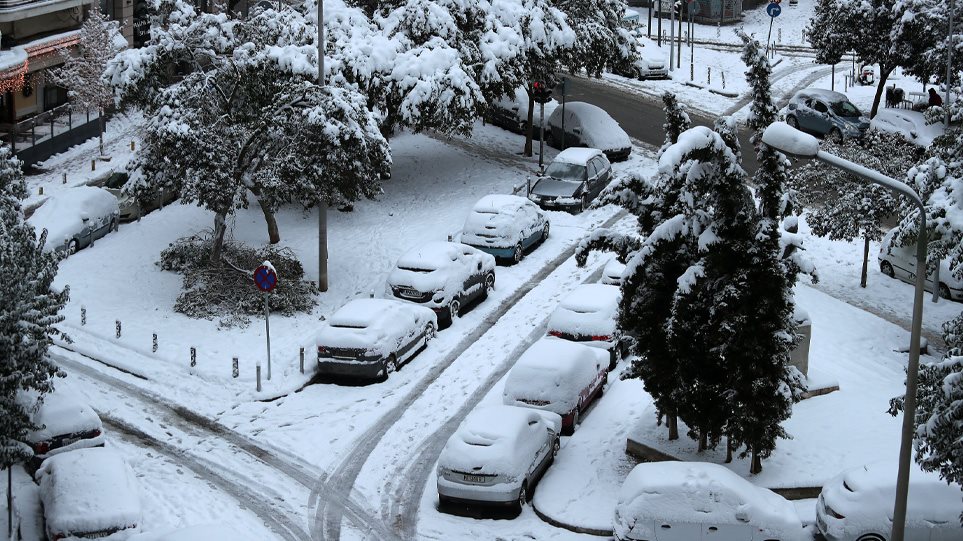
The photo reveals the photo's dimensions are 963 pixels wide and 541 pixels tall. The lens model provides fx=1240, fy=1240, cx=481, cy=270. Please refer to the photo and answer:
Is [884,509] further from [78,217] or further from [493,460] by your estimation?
[78,217]

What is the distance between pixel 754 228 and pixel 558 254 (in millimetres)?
14061

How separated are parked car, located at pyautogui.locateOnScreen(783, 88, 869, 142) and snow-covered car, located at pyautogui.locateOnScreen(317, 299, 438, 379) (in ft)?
73.7

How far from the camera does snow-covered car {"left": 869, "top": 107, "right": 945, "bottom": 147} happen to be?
44531 millimetres

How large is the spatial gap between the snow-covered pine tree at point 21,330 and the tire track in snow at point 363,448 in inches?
203

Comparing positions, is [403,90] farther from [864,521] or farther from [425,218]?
[864,521]

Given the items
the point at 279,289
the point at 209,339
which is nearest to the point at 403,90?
the point at 279,289

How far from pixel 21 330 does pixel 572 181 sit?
21.4 m

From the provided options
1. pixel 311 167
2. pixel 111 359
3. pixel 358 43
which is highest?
pixel 358 43

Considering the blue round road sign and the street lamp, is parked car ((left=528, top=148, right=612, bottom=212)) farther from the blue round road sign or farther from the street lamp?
the street lamp

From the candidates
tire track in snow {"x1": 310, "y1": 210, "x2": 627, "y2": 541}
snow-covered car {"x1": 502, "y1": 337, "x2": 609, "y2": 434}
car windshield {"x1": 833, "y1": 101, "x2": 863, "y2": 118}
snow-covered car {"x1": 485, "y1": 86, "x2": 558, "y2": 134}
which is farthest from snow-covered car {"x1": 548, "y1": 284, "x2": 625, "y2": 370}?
car windshield {"x1": 833, "y1": 101, "x2": 863, "y2": 118}

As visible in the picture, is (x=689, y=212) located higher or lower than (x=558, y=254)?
higher

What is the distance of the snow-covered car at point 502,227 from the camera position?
34000 mm

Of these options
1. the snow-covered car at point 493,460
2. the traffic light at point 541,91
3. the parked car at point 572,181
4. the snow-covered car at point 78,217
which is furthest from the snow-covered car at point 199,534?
the traffic light at point 541,91

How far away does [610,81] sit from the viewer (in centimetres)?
5703
